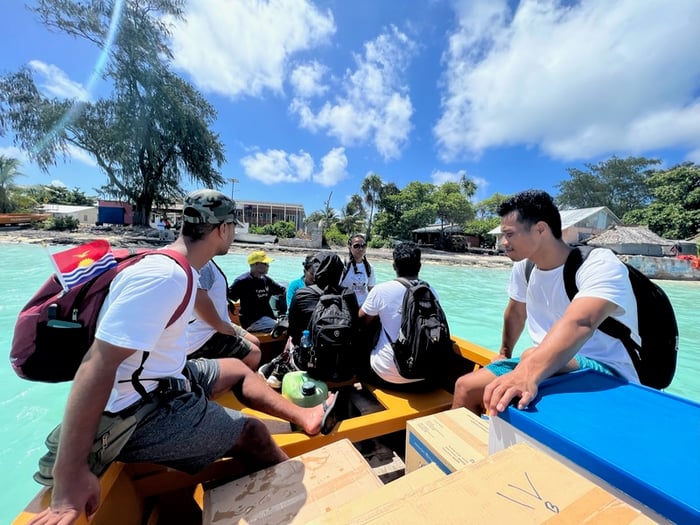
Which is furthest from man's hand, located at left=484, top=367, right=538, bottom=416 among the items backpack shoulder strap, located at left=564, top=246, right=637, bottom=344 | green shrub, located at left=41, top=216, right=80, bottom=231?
green shrub, located at left=41, top=216, right=80, bottom=231

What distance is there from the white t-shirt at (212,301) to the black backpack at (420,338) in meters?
1.36

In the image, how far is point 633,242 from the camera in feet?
64.6

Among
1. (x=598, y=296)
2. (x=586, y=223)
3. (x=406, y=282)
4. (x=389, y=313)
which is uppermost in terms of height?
(x=586, y=223)

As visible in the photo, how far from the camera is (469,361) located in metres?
2.38

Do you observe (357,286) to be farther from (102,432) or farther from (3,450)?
(3,450)

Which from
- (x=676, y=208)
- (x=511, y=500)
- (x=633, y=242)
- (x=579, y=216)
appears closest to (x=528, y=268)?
(x=511, y=500)

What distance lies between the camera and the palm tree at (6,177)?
2681 centimetres

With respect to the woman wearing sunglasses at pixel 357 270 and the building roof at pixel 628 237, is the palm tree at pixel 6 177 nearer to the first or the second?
the woman wearing sunglasses at pixel 357 270

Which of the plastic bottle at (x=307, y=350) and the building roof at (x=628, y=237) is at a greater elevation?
the building roof at (x=628, y=237)

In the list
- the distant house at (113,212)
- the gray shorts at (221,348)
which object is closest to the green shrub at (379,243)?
the distant house at (113,212)

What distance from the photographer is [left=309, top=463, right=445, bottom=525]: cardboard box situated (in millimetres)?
694

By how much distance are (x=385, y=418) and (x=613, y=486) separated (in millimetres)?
1308

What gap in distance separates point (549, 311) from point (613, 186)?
4577 cm

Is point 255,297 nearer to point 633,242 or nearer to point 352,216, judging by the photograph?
point 633,242
